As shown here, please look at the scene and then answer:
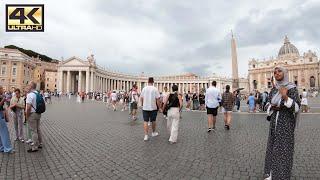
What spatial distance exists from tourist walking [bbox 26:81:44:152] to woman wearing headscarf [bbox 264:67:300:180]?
18.8ft

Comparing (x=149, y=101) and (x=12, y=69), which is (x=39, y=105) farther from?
(x=12, y=69)

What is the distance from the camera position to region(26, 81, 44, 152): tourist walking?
21.8 ft

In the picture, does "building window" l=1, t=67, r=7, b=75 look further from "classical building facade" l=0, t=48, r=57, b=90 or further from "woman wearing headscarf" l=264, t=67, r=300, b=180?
"woman wearing headscarf" l=264, t=67, r=300, b=180

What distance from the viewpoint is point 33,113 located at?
6832 millimetres

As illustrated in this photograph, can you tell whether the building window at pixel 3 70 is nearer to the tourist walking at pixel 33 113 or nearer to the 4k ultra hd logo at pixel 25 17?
the 4k ultra hd logo at pixel 25 17

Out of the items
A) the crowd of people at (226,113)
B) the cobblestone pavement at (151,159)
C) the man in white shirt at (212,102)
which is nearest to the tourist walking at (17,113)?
the crowd of people at (226,113)

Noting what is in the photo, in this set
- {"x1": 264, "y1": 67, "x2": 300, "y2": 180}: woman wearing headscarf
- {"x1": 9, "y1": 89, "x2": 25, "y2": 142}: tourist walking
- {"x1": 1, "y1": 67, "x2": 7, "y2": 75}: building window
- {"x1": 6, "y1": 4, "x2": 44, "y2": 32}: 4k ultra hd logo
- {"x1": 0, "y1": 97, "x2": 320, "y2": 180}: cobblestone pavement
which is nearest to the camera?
{"x1": 264, "y1": 67, "x2": 300, "y2": 180}: woman wearing headscarf

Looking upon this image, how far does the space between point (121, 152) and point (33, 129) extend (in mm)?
2523

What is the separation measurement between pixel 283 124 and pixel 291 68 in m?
110

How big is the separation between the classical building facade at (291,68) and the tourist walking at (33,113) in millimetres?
91505

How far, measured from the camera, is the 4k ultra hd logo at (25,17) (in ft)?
32.4

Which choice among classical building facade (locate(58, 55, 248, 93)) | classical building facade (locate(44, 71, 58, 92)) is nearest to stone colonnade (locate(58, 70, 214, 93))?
classical building facade (locate(58, 55, 248, 93))

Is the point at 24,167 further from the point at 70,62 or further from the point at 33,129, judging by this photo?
the point at 70,62

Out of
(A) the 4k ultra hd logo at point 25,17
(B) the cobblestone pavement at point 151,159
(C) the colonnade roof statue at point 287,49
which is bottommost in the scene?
(B) the cobblestone pavement at point 151,159
